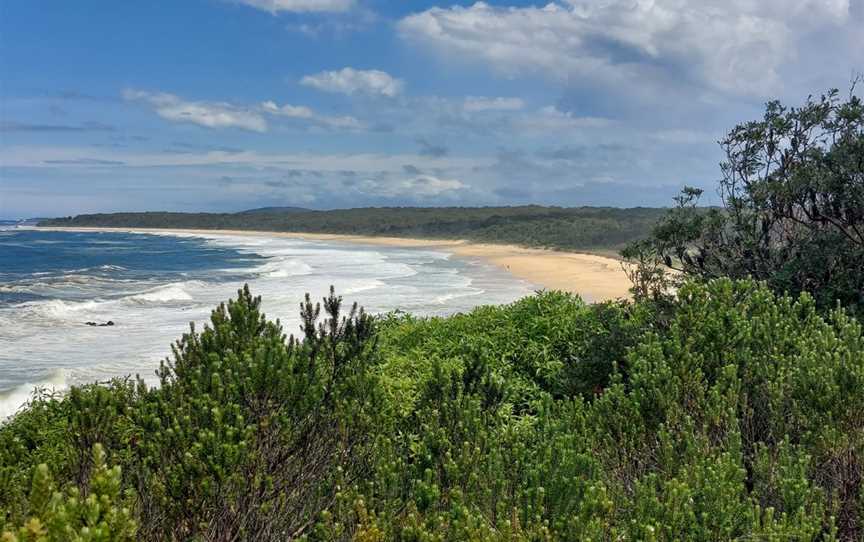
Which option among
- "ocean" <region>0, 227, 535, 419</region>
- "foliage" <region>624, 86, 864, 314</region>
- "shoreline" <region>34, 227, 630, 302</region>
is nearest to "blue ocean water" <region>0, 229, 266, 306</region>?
"ocean" <region>0, 227, 535, 419</region>

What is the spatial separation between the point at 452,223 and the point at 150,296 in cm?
7818

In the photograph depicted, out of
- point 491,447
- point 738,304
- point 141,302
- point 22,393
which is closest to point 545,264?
point 141,302

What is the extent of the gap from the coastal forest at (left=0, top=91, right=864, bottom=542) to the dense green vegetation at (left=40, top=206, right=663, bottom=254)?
4336cm

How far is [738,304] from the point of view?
7.46m

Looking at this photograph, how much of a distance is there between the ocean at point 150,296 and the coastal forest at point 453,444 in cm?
962

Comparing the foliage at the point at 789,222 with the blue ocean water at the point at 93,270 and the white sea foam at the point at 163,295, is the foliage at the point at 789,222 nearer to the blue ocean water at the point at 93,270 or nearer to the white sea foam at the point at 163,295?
the white sea foam at the point at 163,295

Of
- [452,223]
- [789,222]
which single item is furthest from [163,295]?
[452,223]

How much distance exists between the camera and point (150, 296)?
31.3 meters

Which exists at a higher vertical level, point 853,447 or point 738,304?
point 738,304

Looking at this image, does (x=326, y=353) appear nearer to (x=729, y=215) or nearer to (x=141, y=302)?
(x=729, y=215)

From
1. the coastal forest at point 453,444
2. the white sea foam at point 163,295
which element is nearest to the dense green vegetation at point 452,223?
the white sea foam at point 163,295

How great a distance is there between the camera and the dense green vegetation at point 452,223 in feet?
251

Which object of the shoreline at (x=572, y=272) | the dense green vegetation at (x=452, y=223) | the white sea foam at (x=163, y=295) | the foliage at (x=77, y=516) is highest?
the dense green vegetation at (x=452, y=223)

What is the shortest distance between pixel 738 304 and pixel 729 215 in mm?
6824
